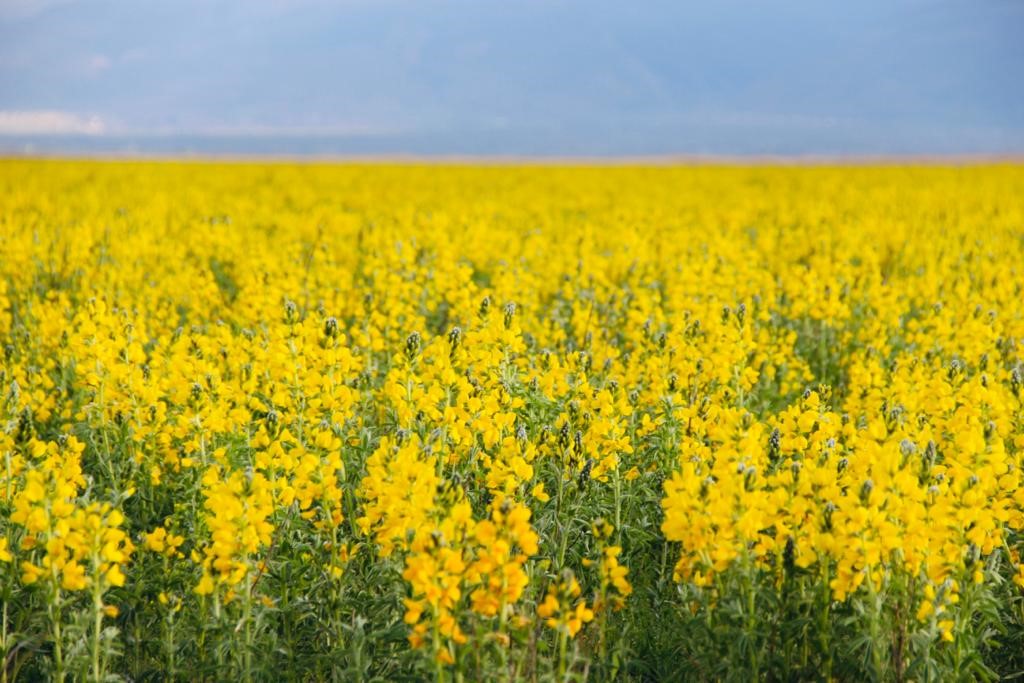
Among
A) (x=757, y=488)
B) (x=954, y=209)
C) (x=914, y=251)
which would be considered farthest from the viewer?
(x=954, y=209)

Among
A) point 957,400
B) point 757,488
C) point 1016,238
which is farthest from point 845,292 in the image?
point 757,488

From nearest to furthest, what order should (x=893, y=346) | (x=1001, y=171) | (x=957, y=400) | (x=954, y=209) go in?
(x=957, y=400) → (x=893, y=346) → (x=954, y=209) → (x=1001, y=171)

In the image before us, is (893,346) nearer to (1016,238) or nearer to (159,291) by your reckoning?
(1016,238)

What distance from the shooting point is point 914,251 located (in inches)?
518

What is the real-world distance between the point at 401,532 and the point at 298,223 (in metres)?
12.1

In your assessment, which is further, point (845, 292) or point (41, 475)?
point (845, 292)

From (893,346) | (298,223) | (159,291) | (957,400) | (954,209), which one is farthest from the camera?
(954,209)

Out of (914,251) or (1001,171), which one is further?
(1001,171)

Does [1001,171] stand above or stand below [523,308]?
above

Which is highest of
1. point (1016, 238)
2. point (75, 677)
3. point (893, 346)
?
point (1016, 238)

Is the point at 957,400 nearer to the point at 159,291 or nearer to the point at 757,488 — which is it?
the point at 757,488

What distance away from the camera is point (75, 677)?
12.7ft

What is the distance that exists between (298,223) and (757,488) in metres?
12.6

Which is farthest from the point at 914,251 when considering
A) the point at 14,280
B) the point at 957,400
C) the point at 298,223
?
the point at 14,280
